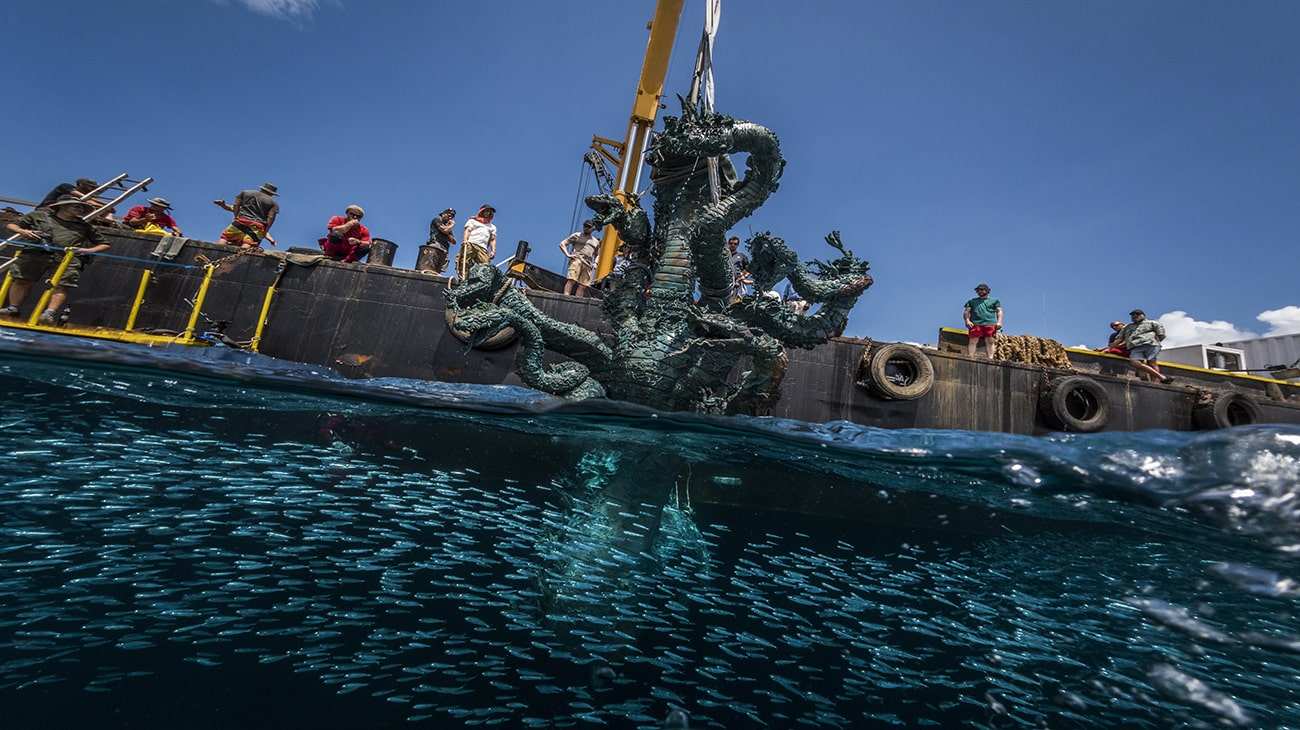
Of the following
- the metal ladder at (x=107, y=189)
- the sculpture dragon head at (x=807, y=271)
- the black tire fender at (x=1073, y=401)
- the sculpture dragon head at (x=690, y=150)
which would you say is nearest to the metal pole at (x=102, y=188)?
the metal ladder at (x=107, y=189)

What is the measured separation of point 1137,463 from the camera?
16.4 feet

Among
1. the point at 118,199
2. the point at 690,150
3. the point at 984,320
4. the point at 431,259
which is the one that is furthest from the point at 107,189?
the point at 984,320

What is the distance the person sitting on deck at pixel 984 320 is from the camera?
12.2 meters

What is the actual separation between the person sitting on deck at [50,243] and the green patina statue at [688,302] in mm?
A: 7987

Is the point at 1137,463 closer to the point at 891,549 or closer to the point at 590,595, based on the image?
the point at 891,549

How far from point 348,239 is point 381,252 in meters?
0.85

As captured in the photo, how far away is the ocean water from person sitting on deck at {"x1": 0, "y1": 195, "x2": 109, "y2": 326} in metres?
2.68

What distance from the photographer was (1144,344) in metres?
12.8

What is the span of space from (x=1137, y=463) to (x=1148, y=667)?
2.27m

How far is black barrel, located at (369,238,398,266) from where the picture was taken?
11.4m

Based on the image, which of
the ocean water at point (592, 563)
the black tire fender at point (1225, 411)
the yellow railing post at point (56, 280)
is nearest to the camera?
the ocean water at point (592, 563)

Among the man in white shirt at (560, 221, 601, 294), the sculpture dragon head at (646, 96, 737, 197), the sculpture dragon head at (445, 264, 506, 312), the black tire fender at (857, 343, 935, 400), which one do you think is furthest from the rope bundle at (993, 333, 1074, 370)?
the sculpture dragon head at (445, 264, 506, 312)

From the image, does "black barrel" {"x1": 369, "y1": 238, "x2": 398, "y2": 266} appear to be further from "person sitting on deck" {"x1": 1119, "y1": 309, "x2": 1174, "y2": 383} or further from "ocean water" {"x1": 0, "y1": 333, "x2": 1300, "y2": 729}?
"person sitting on deck" {"x1": 1119, "y1": 309, "x2": 1174, "y2": 383}

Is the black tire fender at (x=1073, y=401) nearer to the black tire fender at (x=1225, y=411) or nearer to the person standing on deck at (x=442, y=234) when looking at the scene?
the black tire fender at (x=1225, y=411)
